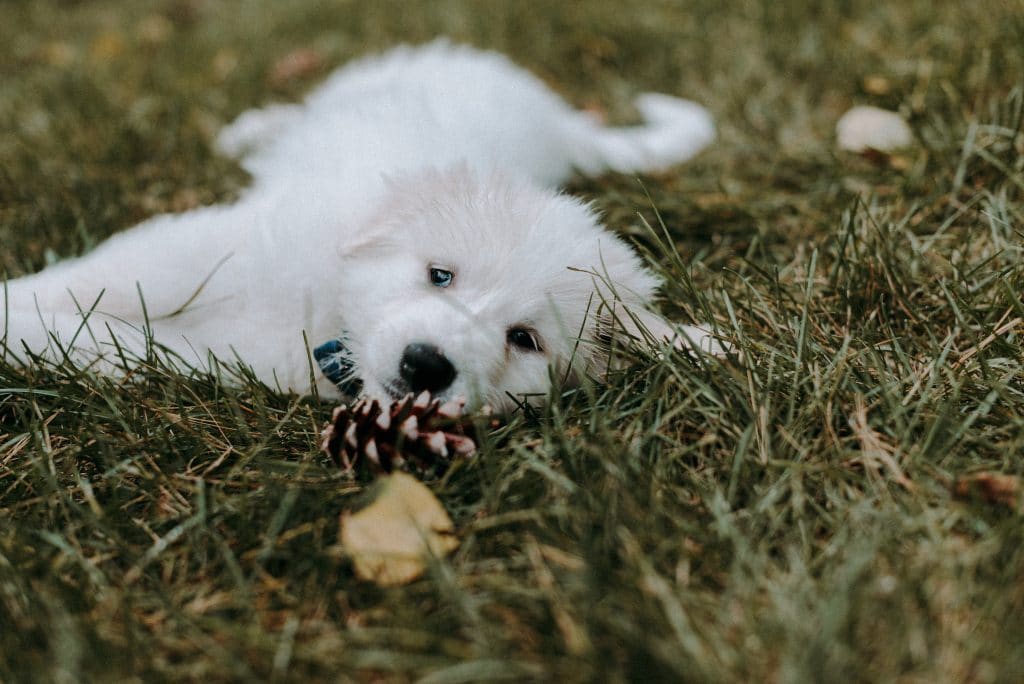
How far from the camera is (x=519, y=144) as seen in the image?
10.5 ft

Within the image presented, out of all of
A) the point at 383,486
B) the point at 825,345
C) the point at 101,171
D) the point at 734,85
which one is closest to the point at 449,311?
the point at 383,486

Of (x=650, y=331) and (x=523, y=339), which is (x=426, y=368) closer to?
(x=523, y=339)

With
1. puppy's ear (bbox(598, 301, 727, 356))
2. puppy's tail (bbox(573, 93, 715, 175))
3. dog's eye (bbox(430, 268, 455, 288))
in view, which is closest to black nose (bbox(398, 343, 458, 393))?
dog's eye (bbox(430, 268, 455, 288))

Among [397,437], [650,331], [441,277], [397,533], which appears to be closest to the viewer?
[397,533]

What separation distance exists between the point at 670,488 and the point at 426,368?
651mm

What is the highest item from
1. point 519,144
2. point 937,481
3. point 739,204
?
point 519,144

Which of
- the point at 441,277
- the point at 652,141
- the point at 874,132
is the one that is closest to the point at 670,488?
the point at 441,277

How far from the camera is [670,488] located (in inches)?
62.5

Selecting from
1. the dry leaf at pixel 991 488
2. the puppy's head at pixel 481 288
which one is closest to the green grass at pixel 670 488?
the dry leaf at pixel 991 488

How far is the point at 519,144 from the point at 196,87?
2.09 m

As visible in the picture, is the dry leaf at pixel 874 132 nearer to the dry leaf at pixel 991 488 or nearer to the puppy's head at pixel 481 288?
the puppy's head at pixel 481 288

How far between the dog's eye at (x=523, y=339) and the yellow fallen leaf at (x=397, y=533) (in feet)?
1.96

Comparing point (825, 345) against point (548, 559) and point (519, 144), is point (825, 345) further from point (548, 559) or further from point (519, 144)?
point (519, 144)

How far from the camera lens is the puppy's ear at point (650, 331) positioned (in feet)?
6.20
